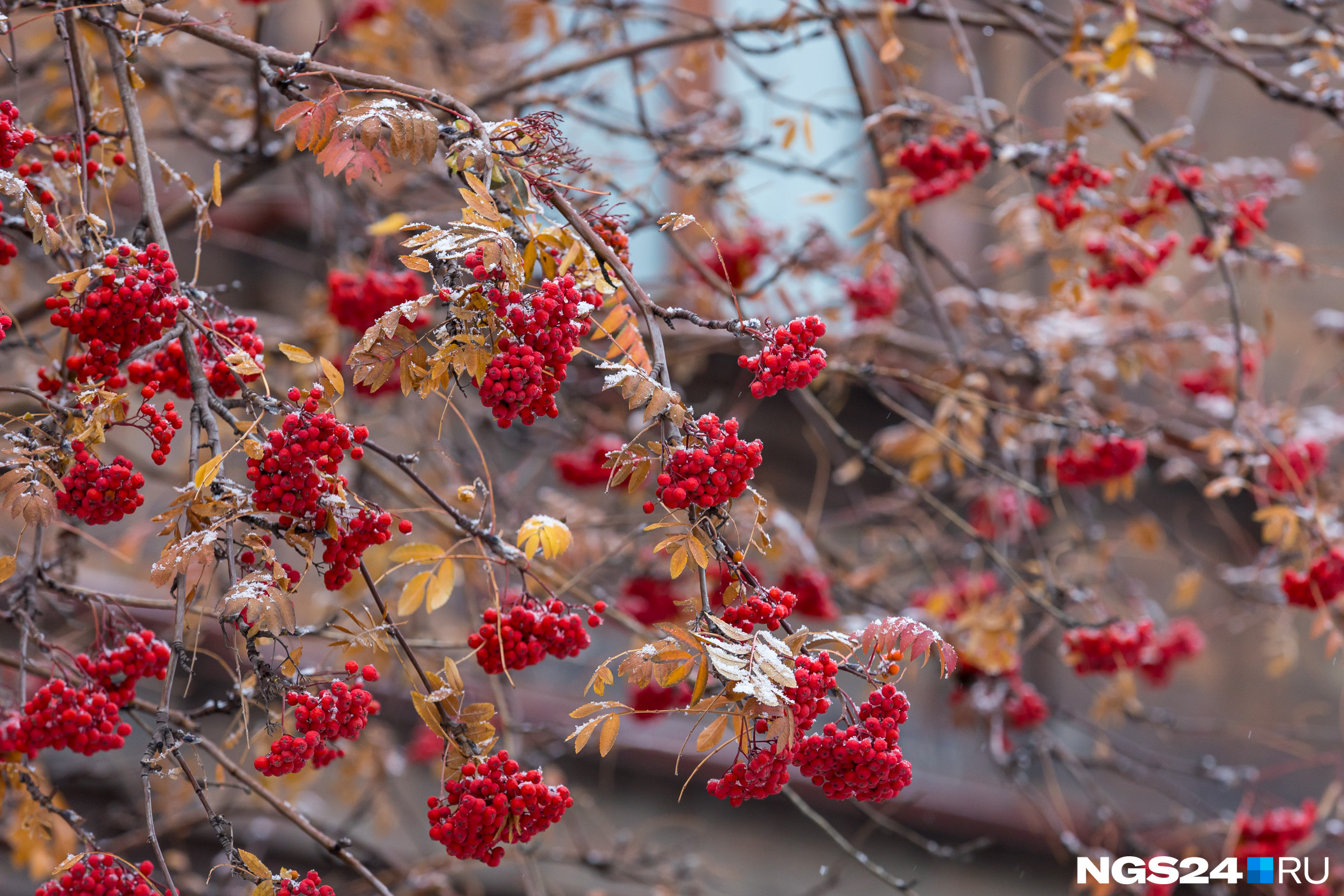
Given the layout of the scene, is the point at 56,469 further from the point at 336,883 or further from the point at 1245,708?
the point at 1245,708

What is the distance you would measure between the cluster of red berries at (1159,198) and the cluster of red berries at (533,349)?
1292mm

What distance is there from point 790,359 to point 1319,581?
4.52 feet

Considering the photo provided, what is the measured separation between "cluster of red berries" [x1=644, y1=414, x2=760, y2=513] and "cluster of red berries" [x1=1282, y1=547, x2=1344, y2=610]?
4.51 ft

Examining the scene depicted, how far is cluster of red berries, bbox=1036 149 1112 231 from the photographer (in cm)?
169

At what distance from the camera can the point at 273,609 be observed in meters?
0.90

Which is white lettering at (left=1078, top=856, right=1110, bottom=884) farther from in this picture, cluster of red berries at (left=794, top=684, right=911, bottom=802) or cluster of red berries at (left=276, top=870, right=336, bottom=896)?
cluster of red berries at (left=276, top=870, right=336, bottom=896)

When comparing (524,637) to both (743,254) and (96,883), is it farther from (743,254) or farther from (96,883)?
(743,254)

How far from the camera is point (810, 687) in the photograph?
2.96 feet

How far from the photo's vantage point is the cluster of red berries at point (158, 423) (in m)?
0.94

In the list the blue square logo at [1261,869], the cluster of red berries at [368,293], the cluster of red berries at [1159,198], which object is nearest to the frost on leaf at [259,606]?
the cluster of red berries at [368,293]

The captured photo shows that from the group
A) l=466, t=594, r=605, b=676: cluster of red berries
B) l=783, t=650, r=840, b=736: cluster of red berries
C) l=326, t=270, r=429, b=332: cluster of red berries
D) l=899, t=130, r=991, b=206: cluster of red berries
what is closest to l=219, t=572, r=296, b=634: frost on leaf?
l=466, t=594, r=605, b=676: cluster of red berries

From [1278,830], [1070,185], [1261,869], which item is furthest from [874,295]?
[1261,869]

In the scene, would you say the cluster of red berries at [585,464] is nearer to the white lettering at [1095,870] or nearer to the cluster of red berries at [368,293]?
the cluster of red berries at [368,293]

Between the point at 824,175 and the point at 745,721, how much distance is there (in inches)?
56.9
